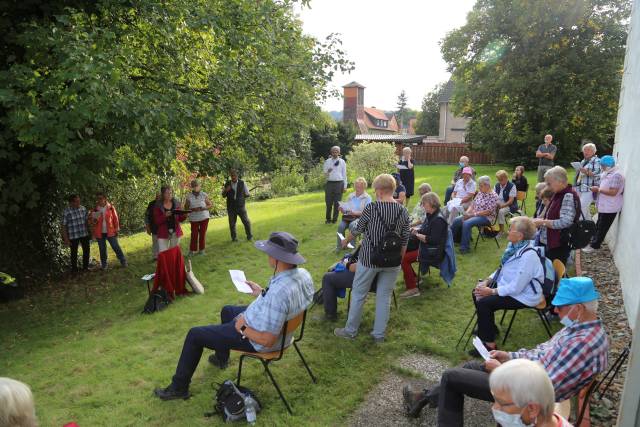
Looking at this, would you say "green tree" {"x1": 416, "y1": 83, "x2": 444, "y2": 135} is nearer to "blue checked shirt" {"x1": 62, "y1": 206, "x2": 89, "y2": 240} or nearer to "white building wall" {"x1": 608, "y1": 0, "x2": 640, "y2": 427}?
"white building wall" {"x1": 608, "y1": 0, "x2": 640, "y2": 427}

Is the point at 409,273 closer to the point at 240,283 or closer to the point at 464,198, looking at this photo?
the point at 240,283

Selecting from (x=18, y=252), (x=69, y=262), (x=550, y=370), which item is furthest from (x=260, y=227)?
(x=550, y=370)

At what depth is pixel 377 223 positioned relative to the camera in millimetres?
5227

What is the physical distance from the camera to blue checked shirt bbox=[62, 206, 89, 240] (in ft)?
30.0

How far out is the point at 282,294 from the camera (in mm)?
3996

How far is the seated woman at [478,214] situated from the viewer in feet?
29.6

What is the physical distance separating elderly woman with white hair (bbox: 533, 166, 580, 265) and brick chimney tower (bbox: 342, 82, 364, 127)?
5924cm

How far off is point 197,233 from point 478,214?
6.26m

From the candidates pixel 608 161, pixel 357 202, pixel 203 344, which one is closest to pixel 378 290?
pixel 203 344

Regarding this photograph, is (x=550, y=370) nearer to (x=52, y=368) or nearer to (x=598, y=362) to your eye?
(x=598, y=362)

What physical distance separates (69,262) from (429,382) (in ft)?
28.8

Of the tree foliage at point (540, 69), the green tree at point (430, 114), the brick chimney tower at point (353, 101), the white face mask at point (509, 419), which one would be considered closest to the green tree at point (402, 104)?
the green tree at point (430, 114)

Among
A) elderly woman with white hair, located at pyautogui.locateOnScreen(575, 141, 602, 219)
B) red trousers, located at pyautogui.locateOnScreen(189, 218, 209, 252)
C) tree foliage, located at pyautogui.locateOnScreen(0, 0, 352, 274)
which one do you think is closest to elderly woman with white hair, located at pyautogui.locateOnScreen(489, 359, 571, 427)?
tree foliage, located at pyautogui.locateOnScreen(0, 0, 352, 274)

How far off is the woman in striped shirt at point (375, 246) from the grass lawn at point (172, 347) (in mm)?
287
